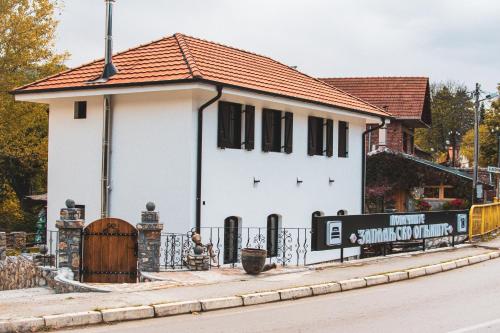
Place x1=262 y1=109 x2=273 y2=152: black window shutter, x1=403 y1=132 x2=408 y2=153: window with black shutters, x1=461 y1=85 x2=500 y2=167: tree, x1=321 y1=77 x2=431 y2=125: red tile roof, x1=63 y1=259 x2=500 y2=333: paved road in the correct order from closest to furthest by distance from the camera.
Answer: x1=63 y1=259 x2=500 y2=333: paved road
x1=262 y1=109 x2=273 y2=152: black window shutter
x1=321 y1=77 x2=431 y2=125: red tile roof
x1=403 y1=132 x2=408 y2=153: window with black shutters
x1=461 y1=85 x2=500 y2=167: tree

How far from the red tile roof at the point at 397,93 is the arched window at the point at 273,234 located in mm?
24399

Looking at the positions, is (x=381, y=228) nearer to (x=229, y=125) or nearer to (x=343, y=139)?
(x=229, y=125)

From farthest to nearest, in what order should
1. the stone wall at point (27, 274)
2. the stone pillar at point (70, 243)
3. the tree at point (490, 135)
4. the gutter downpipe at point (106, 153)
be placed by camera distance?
the tree at point (490, 135) < the gutter downpipe at point (106, 153) < the stone pillar at point (70, 243) < the stone wall at point (27, 274)

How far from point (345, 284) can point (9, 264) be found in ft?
37.3

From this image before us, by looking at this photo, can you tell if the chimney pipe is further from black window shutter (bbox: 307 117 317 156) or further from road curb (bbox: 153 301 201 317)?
road curb (bbox: 153 301 201 317)

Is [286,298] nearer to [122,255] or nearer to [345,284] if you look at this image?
[345,284]

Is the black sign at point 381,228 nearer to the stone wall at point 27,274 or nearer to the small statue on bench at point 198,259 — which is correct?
the small statue on bench at point 198,259

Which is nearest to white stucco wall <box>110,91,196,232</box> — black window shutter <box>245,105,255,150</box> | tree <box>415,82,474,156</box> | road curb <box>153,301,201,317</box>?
black window shutter <box>245,105,255,150</box>

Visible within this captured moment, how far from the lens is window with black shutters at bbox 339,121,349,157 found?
2761 cm

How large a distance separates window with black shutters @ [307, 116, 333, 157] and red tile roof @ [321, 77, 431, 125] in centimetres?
2075

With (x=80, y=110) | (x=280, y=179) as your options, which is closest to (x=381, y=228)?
(x=280, y=179)

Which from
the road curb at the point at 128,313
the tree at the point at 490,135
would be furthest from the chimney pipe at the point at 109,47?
the tree at the point at 490,135

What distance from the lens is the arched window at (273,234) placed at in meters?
23.4

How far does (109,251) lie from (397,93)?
35.3 m
